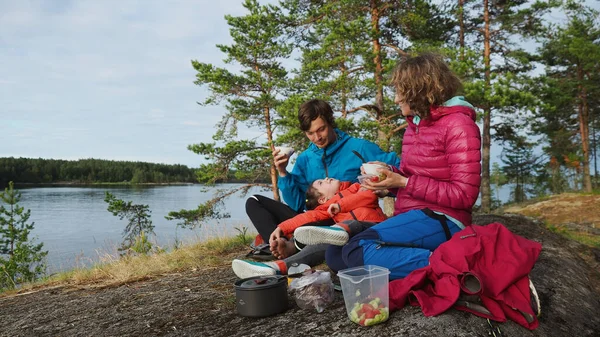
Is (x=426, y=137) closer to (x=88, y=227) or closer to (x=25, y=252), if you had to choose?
(x=25, y=252)

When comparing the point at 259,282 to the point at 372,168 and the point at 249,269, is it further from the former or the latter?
the point at 372,168

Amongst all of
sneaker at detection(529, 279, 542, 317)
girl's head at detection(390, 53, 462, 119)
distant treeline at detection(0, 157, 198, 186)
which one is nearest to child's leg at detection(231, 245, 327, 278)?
girl's head at detection(390, 53, 462, 119)

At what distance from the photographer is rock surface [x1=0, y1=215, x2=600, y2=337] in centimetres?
210

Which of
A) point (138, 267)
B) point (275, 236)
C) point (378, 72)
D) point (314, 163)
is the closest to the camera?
point (275, 236)

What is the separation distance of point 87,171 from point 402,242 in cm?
5855

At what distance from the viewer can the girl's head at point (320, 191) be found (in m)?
3.74

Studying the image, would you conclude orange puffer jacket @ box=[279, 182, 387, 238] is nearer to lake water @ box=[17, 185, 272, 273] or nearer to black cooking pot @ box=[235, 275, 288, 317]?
black cooking pot @ box=[235, 275, 288, 317]

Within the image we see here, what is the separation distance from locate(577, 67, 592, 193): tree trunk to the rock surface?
16.5m

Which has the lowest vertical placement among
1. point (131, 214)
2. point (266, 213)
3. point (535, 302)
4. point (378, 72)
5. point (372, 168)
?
point (131, 214)

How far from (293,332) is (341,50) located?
9870 millimetres

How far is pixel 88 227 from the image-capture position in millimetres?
35688

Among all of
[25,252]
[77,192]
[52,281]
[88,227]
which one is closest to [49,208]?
[88,227]

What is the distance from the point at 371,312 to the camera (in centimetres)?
208

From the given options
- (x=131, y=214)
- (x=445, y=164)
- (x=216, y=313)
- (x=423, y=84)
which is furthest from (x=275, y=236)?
(x=131, y=214)
